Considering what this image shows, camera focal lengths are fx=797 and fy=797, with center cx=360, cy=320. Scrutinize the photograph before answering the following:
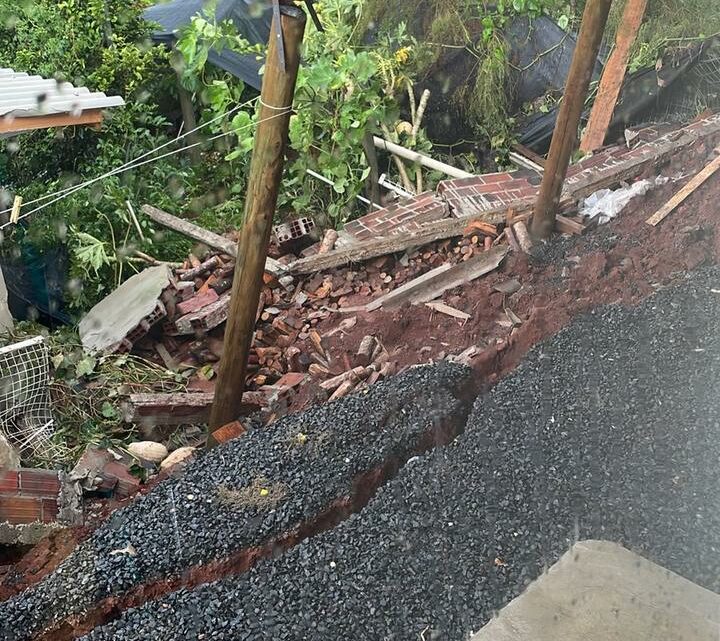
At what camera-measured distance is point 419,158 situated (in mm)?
8555

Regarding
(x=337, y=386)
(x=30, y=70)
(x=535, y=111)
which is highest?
(x=30, y=70)

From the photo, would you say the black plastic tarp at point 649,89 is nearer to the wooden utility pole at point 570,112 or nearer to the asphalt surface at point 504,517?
the wooden utility pole at point 570,112

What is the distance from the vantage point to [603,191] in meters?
7.23

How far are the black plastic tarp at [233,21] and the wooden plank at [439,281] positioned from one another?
375 cm

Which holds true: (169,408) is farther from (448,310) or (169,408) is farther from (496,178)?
(496,178)

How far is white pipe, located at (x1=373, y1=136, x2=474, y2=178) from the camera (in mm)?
8359


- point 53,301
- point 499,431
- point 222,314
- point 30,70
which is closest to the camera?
point 499,431

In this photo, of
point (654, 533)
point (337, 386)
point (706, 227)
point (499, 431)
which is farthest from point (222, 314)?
point (654, 533)

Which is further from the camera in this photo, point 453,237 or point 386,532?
point 453,237

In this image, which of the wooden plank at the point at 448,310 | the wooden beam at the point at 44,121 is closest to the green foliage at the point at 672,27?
the wooden plank at the point at 448,310

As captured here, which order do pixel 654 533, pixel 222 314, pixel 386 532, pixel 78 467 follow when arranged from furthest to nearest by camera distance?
pixel 222 314 → pixel 78 467 → pixel 386 532 → pixel 654 533

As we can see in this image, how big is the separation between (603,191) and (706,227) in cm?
130

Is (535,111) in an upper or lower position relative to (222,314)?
upper

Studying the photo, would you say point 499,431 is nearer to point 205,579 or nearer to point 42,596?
point 205,579
